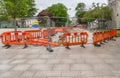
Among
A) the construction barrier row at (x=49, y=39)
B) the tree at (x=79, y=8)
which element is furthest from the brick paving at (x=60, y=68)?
the tree at (x=79, y=8)

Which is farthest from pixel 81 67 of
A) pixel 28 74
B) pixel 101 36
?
pixel 101 36

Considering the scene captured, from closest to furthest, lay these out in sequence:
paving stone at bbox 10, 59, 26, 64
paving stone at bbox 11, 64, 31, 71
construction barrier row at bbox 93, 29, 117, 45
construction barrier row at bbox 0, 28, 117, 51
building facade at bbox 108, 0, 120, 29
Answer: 1. paving stone at bbox 11, 64, 31, 71
2. paving stone at bbox 10, 59, 26, 64
3. construction barrier row at bbox 0, 28, 117, 51
4. construction barrier row at bbox 93, 29, 117, 45
5. building facade at bbox 108, 0, 120, 29

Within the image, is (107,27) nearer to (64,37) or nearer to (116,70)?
(64,37)

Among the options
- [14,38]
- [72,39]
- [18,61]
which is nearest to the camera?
[18,61]

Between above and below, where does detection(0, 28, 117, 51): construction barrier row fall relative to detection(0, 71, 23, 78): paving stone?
above

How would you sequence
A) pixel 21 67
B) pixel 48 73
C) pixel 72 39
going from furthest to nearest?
pixel 72 39
pixel 21 67
pixel 48 73

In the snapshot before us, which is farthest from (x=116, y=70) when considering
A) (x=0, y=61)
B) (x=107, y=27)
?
(x=107, y=27)

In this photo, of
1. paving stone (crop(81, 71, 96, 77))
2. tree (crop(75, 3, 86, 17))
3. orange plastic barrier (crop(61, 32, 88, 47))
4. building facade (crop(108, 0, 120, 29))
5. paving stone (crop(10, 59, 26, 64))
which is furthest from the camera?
tree (crop(75, 3, 86, 17))

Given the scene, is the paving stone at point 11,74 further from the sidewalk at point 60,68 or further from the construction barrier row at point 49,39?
the construction barrier row at point 49,39

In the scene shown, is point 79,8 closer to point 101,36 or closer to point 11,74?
point 101,36

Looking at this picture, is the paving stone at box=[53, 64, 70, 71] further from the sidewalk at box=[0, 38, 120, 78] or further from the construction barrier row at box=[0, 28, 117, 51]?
the construction barrier row at box=[0, 28, 117, 51]

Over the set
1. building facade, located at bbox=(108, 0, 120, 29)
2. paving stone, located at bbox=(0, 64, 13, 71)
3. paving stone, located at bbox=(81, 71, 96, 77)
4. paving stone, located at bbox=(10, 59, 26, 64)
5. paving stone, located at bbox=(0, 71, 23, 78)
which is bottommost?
paving stone, located at bbox=(0, 71, 23, 78)

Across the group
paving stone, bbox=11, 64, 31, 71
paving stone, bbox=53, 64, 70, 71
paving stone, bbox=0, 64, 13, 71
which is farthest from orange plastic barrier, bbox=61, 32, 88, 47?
paving stone, bbox=0, 64, 13, 71

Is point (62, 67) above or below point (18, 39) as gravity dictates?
below
